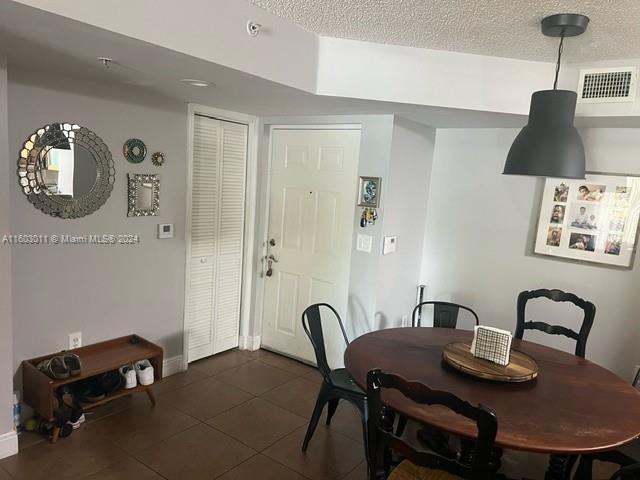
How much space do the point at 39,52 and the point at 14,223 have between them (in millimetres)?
991

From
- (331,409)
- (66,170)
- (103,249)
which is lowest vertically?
(331,409)

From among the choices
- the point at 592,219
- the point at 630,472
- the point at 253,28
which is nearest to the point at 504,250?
the point at 592,219

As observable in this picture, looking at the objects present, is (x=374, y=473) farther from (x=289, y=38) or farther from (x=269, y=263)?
(x=269, y=263)

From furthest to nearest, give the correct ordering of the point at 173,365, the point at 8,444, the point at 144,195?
the point at 173,365, the point at 144,195, the point at 8,444

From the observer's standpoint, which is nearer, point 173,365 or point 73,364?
point 73,364

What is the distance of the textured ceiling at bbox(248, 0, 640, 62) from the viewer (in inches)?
76.8

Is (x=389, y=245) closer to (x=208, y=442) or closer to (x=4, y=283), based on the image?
(x=208, y=442)

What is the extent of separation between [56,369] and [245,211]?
1919 mm

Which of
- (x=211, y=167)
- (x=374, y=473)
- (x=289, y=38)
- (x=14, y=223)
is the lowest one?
(x=374, y=473)

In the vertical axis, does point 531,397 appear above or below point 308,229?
below

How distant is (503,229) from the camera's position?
344 cm

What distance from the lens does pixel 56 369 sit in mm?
2547

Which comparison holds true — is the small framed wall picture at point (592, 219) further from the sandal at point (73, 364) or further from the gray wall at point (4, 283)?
the gray wall at point (4, 283)

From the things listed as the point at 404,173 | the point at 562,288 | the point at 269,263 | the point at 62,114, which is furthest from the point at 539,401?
the point at 62,114
